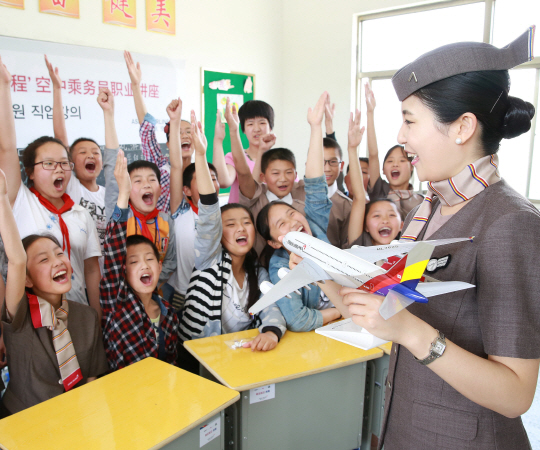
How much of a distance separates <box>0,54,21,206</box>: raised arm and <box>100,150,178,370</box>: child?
23.2 inches

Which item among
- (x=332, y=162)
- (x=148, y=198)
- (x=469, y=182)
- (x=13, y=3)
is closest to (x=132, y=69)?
(x=13, y=3)

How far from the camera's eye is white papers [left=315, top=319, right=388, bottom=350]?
1.24 meters

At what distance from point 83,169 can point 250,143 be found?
1.36 m

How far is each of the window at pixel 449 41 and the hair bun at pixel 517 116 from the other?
3.89 metres

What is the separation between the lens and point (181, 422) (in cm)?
144

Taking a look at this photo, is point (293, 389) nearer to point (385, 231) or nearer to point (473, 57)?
point (385, 231)

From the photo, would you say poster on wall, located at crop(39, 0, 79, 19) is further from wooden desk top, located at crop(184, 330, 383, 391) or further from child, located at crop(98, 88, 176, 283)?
wooden desk top, located at crop(184, 330, 383, 391)

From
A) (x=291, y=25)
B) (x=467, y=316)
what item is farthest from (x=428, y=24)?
(x=467, y=316)

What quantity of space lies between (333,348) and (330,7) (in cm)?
472

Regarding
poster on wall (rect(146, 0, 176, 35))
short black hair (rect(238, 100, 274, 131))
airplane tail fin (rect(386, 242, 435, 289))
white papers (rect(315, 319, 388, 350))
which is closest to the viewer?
airplane tail fin (rect(386, 242, 435, 289))

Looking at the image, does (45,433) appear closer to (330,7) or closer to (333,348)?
(333,348)

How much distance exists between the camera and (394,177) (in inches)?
133

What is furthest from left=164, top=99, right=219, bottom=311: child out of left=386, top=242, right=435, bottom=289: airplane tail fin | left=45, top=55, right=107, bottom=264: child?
left=386, top=242, right=435, bottom=289: airplane tail fin

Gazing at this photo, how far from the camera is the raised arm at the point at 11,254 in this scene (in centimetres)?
172
